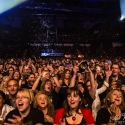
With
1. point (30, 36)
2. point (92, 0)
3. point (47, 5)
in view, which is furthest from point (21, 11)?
point (30, 36)

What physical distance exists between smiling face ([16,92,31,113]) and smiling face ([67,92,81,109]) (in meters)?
0.48

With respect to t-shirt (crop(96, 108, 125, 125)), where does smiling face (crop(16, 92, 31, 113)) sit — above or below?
above

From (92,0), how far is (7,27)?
1106cm

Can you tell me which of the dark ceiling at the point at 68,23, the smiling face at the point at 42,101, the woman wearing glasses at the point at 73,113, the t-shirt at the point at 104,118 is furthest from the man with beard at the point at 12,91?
the dark ceiling at the point at 68,23

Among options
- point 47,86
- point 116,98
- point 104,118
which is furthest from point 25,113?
point 47,86

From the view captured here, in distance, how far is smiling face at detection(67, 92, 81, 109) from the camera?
2913 mm

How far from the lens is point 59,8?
1828 cm

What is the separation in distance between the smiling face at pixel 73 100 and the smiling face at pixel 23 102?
478mm

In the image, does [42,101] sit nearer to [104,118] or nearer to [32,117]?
[32,117]

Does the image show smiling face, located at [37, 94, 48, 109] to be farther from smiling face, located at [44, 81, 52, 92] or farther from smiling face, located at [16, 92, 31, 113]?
smiling face, located at [44, 81, 52, 92]

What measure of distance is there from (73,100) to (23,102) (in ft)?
1.88

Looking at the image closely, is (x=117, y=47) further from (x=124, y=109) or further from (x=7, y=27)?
(x=124, y=109)

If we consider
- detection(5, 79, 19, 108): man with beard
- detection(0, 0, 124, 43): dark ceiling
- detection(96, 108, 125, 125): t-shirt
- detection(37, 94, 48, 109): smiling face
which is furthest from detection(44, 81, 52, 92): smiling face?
detection(0, 0, 124, 43): dark ceiling

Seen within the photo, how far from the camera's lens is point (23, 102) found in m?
2.81
